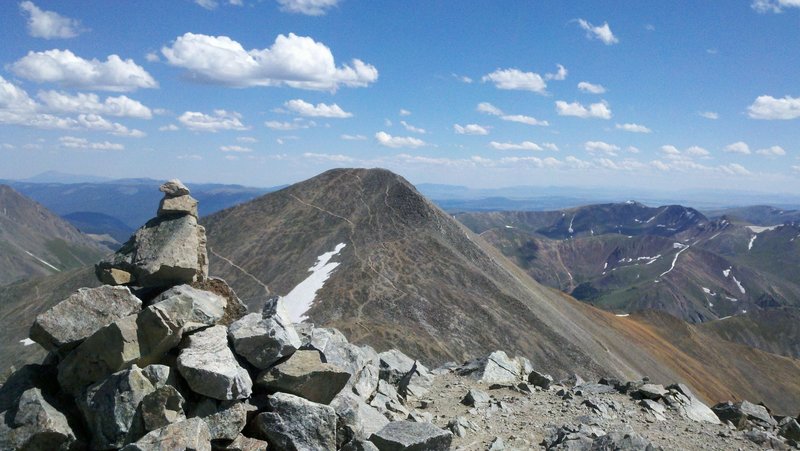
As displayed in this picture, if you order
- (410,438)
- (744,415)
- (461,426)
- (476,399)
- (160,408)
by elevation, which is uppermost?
(160,408)

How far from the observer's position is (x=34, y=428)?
1209cm

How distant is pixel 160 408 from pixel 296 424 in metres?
3.21

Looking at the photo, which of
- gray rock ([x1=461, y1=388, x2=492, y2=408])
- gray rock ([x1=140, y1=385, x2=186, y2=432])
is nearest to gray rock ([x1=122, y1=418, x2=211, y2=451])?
gray rock ([x1=140, y1=385, x2=186, y2=432])

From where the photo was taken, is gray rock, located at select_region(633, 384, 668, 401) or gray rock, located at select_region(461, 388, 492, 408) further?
gray rock, located at select_region(633, 384, 668, 401)

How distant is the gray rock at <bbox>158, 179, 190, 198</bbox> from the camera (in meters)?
18.3

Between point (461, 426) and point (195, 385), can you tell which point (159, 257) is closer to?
point (195, 385)

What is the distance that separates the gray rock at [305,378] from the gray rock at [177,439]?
2.43m

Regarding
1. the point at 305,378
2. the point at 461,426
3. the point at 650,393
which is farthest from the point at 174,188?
the point at 650,393

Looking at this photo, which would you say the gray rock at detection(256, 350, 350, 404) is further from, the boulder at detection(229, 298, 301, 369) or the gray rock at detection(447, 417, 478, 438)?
the gray rock at detection(447, 417, 478, 438)

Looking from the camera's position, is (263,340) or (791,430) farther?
(791,430)

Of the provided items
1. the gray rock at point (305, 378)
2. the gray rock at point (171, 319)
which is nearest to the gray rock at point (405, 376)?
the gray rock at point (305, 378)

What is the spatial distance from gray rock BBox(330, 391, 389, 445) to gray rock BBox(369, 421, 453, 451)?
1.69 ft

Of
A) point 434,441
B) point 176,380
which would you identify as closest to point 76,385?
point 176,380

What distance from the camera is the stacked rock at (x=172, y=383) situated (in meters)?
12.1
